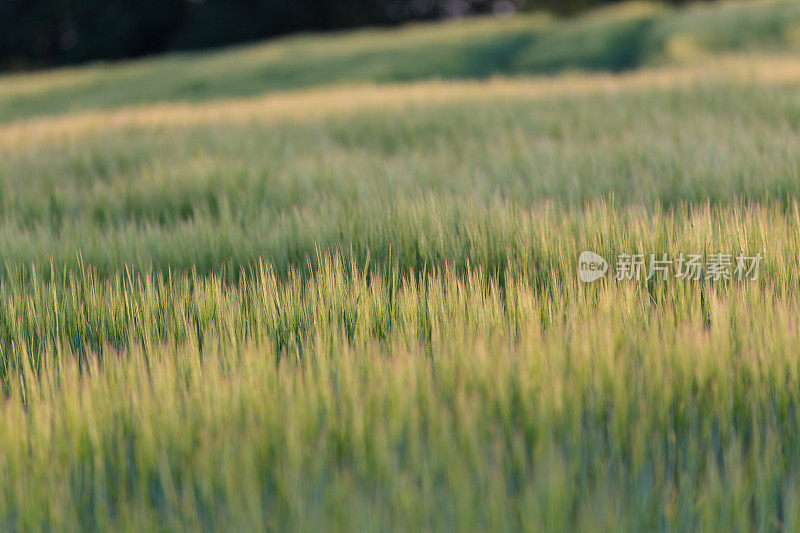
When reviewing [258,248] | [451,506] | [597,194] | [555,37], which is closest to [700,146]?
[597,194]

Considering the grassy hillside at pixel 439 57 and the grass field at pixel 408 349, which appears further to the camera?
the grassy hillside at pixel 439 57

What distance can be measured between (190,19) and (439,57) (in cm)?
1608

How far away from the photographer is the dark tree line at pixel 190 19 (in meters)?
24.6

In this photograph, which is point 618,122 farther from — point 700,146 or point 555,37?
point 555,37

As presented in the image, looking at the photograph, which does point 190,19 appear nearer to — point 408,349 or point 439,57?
point 439,57

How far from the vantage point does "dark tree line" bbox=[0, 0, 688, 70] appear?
80.8 ft

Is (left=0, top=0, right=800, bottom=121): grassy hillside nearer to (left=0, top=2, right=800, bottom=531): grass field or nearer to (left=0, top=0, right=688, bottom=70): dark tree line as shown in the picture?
(left=0, top=2, right=800, bottom=531): grass field

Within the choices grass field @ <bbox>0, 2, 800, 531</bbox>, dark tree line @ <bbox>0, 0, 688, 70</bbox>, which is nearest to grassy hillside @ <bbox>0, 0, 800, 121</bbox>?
grass field @ <bbox>0, 2, 800, 531</bbox>

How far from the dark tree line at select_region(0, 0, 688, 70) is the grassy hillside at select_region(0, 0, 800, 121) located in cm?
1026

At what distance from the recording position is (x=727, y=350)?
38.1 inches

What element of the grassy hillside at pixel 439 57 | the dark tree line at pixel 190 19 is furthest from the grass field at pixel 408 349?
the dark tree line at pixel 190 19

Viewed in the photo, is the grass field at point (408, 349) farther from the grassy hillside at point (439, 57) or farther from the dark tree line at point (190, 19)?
the dark tree line at point (190, 19)

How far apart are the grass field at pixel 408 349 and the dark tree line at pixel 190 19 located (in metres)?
22.8

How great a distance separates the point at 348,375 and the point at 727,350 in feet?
1.75
